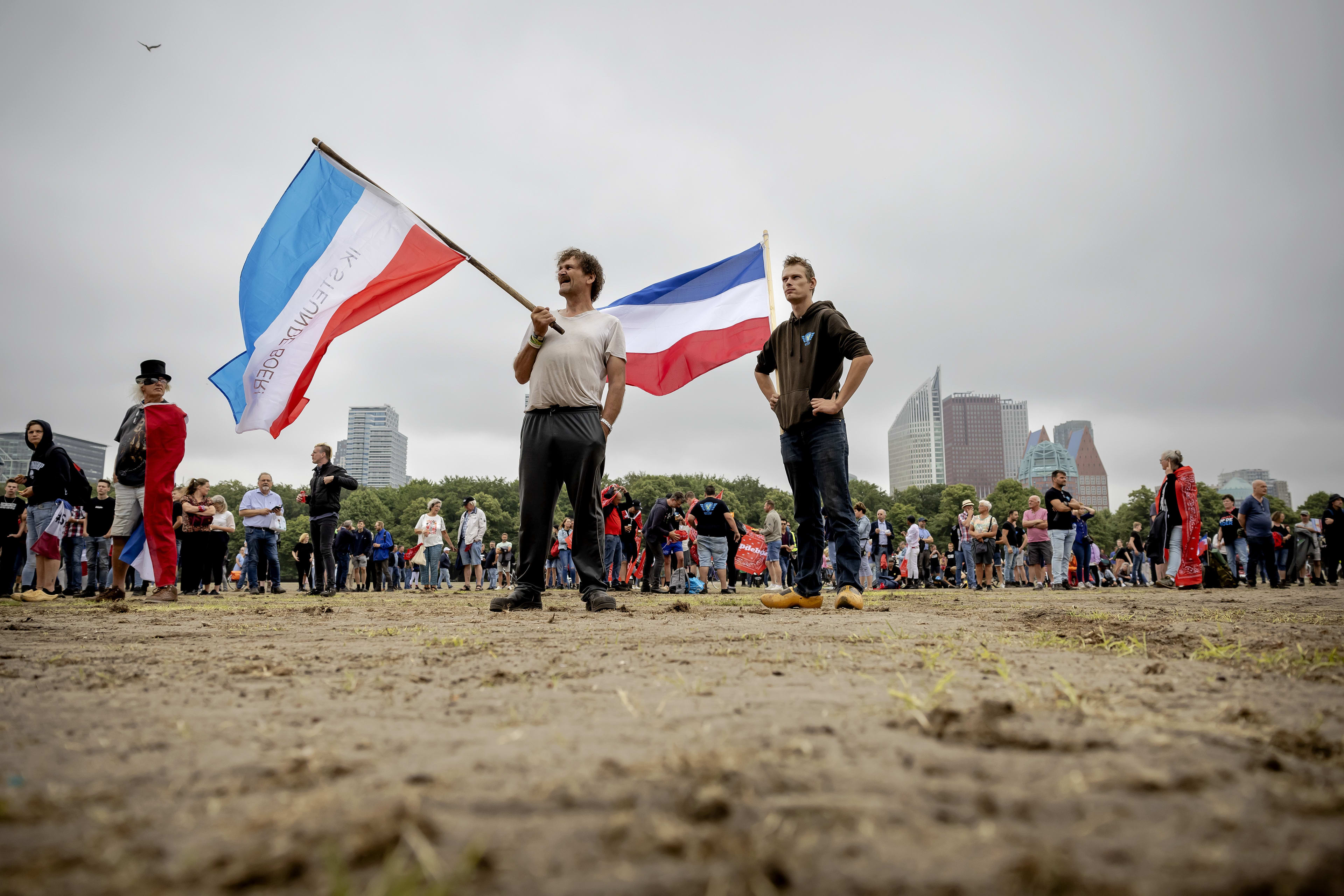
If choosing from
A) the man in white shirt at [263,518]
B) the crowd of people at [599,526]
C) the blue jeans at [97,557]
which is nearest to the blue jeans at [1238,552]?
the crowd of people at [599,526]

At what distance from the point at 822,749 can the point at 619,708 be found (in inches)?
20.7

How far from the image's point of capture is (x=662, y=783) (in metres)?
1.09

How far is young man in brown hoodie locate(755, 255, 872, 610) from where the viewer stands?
5.16 m

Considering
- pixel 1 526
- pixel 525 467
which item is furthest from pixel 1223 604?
pixel 1 526

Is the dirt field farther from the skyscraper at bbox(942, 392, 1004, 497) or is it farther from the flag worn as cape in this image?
the skyscraper at bbox(942, 392, 1004, 497)

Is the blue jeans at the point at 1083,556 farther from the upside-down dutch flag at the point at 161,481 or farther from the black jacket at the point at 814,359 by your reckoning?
the upside-down dutch flag at the point at 161,481

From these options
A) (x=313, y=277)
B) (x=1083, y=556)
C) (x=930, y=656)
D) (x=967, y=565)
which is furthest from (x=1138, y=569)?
(x=930, y=656)

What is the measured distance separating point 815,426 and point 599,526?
1.63 metres

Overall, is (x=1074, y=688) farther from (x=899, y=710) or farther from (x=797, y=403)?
(x=797, y=403)

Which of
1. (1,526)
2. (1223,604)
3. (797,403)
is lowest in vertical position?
(1223,604)

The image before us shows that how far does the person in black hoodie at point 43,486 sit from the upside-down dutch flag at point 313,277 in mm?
2888

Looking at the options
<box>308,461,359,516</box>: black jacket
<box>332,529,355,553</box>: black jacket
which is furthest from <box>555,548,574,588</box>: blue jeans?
<box>308,461,359,516</box>: black jacket

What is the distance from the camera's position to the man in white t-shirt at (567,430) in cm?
511

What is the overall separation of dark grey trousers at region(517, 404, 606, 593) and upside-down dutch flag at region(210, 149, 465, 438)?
209 cm
